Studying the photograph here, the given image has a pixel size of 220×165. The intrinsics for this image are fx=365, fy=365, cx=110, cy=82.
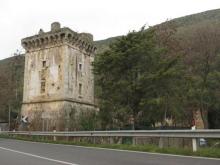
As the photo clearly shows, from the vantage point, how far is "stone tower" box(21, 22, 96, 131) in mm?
40531

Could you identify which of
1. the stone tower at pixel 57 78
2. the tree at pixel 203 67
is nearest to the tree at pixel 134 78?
the tree at pixel 203 67

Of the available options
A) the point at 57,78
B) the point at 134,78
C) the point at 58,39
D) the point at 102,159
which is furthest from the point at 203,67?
the point at 102,159

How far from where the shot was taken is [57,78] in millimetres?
41625

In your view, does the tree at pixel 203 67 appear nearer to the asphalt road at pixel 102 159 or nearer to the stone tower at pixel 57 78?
the stone tower at pixel 57 78

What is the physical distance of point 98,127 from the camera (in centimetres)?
3738

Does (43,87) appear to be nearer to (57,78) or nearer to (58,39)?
(57,78)

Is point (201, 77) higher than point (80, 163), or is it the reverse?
point (201, 77)

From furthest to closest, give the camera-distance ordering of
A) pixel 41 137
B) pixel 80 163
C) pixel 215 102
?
pixel 215 102 → pixel 41 137 → pixel 80 163

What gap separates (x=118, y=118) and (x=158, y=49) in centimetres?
692

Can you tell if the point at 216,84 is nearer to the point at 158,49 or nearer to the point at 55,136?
the point at 158,49

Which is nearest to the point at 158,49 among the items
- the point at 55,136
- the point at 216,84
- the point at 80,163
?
the point at 216,84

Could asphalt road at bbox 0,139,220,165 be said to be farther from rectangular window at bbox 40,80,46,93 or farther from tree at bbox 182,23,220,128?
rectangular window at bbox 40,80,46,93

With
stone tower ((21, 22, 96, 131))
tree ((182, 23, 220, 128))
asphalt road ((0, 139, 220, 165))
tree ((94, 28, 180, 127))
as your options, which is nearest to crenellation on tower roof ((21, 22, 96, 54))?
stone tower ((21, 22, 96, 131))

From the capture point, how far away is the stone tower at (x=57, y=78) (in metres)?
40.5
